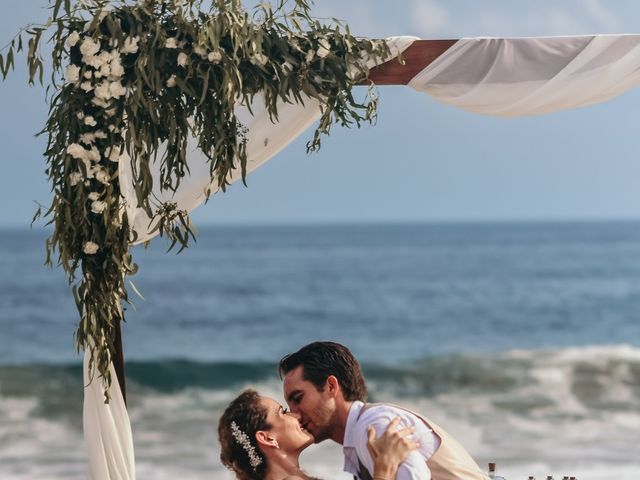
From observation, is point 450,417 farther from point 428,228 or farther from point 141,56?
point 428,228

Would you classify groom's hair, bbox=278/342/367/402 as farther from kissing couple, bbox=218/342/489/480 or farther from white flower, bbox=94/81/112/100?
white flower, bbox=94/81/112/100

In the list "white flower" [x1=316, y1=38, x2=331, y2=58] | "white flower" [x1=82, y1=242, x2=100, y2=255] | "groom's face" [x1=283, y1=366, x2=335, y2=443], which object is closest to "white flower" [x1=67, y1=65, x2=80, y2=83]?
"white flower" [x1=82, y1=242, x2=100, y2=255]

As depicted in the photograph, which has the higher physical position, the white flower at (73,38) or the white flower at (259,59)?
the white flower at (73,38)

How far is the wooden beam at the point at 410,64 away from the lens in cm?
424

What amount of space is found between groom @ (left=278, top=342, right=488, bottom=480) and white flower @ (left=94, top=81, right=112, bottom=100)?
1215mm

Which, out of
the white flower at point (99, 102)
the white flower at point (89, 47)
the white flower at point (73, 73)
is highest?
the white flower at point (89, 47)

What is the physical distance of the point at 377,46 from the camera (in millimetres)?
4164

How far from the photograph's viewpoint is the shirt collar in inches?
129

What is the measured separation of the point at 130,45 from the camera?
394 centimetres

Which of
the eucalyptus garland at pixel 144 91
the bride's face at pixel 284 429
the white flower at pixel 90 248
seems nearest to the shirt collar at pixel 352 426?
the bride's face at pixel 284 429

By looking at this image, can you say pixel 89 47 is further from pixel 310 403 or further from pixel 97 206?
pixel 310 403

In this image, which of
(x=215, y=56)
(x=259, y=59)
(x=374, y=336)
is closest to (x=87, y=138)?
(x=215, y=56)

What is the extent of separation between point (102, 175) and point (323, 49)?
0.92 metres

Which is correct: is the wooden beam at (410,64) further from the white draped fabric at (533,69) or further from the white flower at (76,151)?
the white flower at (76,151)
